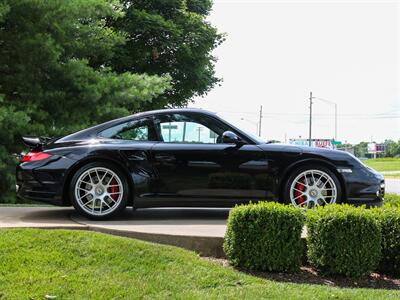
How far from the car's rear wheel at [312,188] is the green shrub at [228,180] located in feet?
1.65

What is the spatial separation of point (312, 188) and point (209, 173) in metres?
1.18

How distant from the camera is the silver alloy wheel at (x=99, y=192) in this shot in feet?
17.4

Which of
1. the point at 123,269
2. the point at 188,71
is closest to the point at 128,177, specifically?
the point at 123,269

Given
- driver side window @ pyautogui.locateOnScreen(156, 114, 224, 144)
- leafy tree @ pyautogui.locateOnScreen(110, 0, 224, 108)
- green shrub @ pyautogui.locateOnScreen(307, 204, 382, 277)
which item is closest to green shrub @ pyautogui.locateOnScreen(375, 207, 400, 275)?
green shrub @ pyautogui.locateOnScreen(307, 204, 382, 277)

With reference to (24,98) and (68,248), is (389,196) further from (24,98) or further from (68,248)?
(24,98)

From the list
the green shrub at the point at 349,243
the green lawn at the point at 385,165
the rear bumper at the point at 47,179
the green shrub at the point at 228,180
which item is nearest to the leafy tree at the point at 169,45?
the rear bumper at the point at 47,179

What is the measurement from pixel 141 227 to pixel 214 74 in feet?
72.8

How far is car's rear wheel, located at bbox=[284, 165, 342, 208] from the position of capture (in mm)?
5387

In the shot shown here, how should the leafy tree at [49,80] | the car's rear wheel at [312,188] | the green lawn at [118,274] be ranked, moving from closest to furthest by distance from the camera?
1. the green lawn at [118,274]
2. the car's rear wheel at [312,188]
3. the leafy tree at [49,80]

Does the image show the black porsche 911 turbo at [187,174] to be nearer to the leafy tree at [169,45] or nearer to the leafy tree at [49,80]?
the leafy tree at [49,80]

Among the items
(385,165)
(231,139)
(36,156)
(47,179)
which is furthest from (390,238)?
(385,165)

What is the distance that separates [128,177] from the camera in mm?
5355

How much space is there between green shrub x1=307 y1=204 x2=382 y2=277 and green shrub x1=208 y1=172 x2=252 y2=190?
1.46 m

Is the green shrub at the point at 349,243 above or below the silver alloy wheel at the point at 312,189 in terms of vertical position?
below
